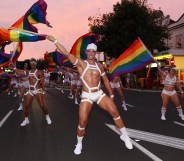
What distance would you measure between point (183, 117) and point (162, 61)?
29226 millimetres

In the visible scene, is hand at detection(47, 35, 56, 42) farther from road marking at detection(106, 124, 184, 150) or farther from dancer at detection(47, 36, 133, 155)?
road marking at detection(106, 124, 184, 150)

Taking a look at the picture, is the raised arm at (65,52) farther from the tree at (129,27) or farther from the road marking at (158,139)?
the tree at (129,27)

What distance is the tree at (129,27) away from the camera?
1689 inches

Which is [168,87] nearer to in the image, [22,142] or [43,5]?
[43,5]

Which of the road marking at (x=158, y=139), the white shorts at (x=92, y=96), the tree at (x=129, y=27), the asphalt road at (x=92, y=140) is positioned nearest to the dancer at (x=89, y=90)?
the white shorts at (x=92, y=96)

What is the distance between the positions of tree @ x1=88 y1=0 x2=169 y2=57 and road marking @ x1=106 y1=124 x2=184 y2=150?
114ft

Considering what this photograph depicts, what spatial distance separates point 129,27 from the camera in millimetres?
42906

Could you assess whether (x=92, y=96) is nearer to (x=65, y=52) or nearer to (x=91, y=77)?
(x=91, y=77)

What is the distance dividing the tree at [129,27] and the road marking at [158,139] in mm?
34649

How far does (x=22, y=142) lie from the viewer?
25.5 feet

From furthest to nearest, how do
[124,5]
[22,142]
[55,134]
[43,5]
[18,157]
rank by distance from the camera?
1. [124,5]
2. [43,5]
3. [55,134]
4. [22,142]
5. [18,157]

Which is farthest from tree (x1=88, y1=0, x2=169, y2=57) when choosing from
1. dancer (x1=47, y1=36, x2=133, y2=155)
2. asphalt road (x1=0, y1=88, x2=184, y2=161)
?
dancer (x1=47, y1=36, x2=133, y2=155)

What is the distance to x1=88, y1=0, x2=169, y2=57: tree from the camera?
141ft

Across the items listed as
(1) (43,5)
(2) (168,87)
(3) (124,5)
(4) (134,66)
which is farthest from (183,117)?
(3) (124,5)
